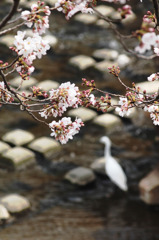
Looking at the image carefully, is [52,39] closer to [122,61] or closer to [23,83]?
[122,61]

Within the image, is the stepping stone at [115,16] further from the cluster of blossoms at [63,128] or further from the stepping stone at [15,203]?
the cluster of blossoms at [63,128]

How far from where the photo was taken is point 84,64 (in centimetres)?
1084

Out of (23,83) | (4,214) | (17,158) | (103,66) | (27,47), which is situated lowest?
(27,47)

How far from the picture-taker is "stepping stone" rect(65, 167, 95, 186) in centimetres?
692

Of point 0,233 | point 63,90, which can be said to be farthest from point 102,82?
point 63,90

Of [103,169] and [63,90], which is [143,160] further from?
[63,90]

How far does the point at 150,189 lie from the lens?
A: 664cm

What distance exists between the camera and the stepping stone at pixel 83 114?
8.84 metres

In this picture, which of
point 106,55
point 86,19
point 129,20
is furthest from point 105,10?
point 106,55

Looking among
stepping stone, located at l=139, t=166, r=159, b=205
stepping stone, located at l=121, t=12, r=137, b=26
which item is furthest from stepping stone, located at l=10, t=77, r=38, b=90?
stepping stone, located at l=121, t=12, r=137, b=26

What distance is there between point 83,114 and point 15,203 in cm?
305

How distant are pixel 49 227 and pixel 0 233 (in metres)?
0.62

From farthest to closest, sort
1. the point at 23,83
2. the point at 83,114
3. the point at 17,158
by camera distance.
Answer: the point at 23,83 < the point at 83,114 < the point at 17,158

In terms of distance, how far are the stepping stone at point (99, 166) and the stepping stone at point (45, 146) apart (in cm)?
79
